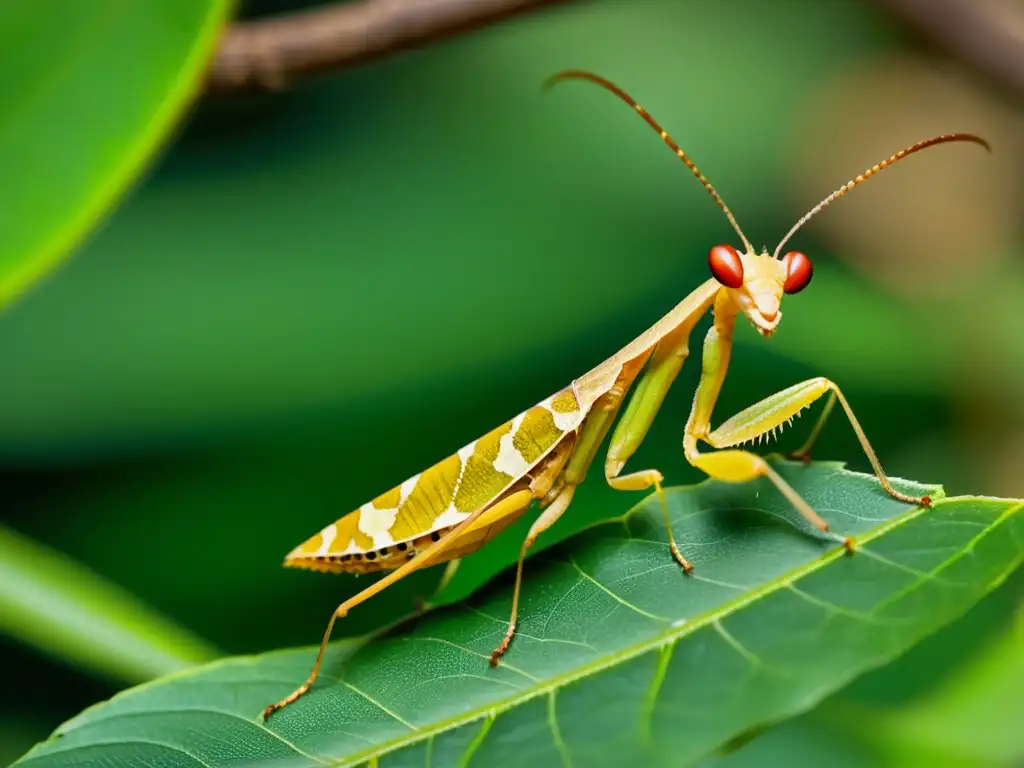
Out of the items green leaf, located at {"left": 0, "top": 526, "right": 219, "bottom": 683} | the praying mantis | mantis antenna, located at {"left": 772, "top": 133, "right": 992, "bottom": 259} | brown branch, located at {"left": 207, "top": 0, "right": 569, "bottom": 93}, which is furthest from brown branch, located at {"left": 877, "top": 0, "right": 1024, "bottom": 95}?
green leaf, located at {"left": 0, "top": 526, "right": 219, "bottom": 683}

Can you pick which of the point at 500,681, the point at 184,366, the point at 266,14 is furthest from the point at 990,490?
the point at 266,14

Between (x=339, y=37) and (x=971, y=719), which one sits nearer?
(x=971, y=719)

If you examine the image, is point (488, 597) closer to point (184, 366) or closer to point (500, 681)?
point (500, 681)

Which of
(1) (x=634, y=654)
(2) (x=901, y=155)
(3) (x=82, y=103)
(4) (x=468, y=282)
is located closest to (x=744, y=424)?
(2) (x=901, y=155)

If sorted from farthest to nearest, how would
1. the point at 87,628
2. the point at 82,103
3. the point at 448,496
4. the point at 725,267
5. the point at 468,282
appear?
the point at 468,282, the point at 448,496, the point at 725,267, the point at 87,628, the point at 82,103

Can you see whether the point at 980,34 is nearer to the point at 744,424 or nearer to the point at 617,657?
the point at 744,424

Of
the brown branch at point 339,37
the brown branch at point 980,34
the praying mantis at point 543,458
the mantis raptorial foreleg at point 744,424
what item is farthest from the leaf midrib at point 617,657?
the brown branch at point 980,34

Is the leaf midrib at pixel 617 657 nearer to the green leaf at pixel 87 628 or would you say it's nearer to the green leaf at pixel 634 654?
the green leaf at pixel 634 654
